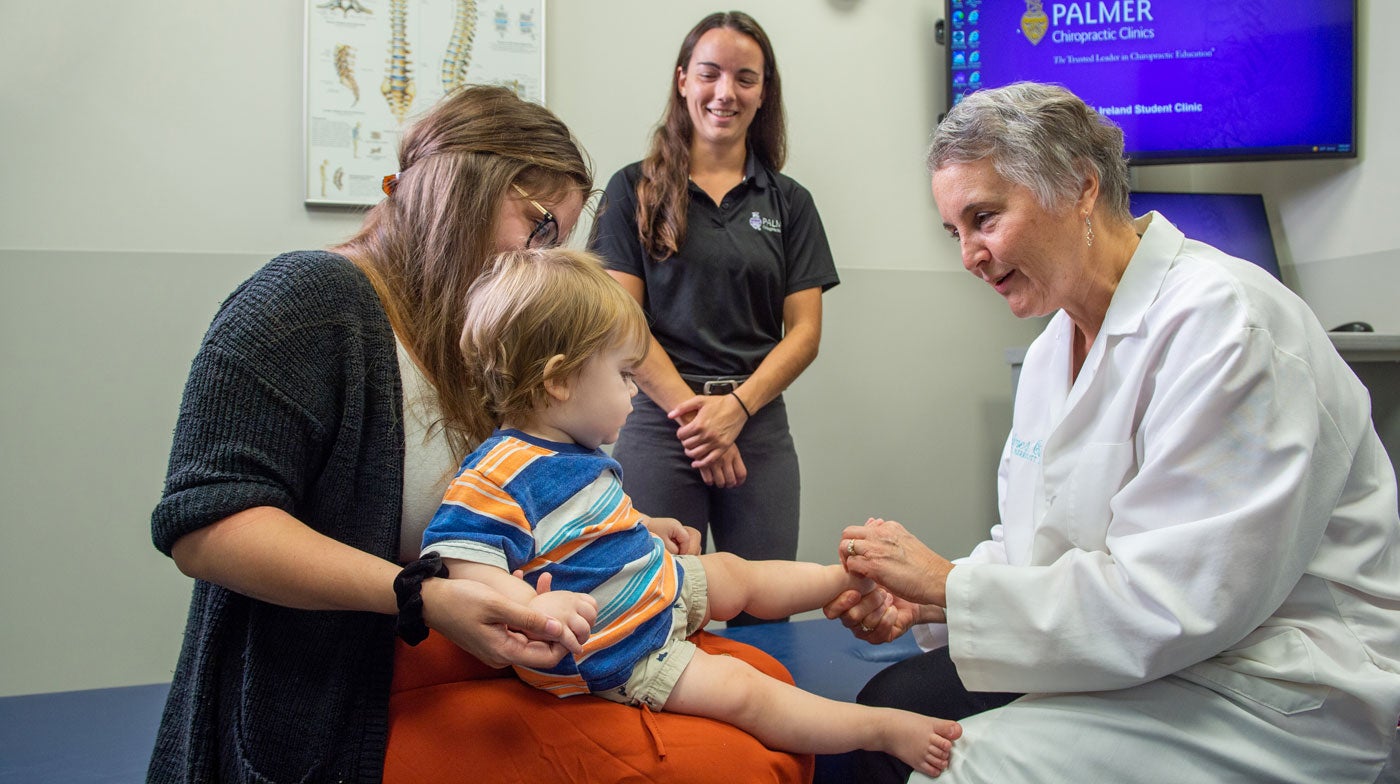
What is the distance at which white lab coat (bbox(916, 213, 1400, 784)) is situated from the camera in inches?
43.9

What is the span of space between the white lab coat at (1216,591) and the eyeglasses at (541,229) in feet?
2.36

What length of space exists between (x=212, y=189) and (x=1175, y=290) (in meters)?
2.38

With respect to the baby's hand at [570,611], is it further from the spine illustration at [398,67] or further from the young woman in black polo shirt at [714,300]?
the spine illustration at [398,67]

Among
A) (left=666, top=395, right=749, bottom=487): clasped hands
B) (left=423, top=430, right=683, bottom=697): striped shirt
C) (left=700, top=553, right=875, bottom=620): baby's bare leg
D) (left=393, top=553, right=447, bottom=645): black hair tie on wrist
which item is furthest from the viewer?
(left=666, top=395, right=749, bottom=487): clasped hands

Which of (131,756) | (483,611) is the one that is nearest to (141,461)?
(131,756)

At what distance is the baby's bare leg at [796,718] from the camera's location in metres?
1.17

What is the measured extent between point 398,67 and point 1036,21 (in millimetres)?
1863

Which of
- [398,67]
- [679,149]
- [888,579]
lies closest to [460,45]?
[398,67]

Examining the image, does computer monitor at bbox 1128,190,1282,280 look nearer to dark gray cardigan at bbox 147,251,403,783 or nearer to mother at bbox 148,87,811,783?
mother at bbox 148,87,811,783

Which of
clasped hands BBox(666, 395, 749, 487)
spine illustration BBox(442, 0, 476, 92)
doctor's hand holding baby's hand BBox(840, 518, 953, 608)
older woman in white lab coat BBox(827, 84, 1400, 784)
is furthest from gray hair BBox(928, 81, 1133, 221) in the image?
spine illustration BBox(442, 0, 476, 92)

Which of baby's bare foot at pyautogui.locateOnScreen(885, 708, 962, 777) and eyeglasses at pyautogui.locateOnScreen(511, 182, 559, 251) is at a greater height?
eyeglasses at pyautogui.locateOnScreen(511, 182, 559, 251)

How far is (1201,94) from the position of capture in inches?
112

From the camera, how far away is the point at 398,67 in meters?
2.71

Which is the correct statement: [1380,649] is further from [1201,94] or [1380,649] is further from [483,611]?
[1201,94]
